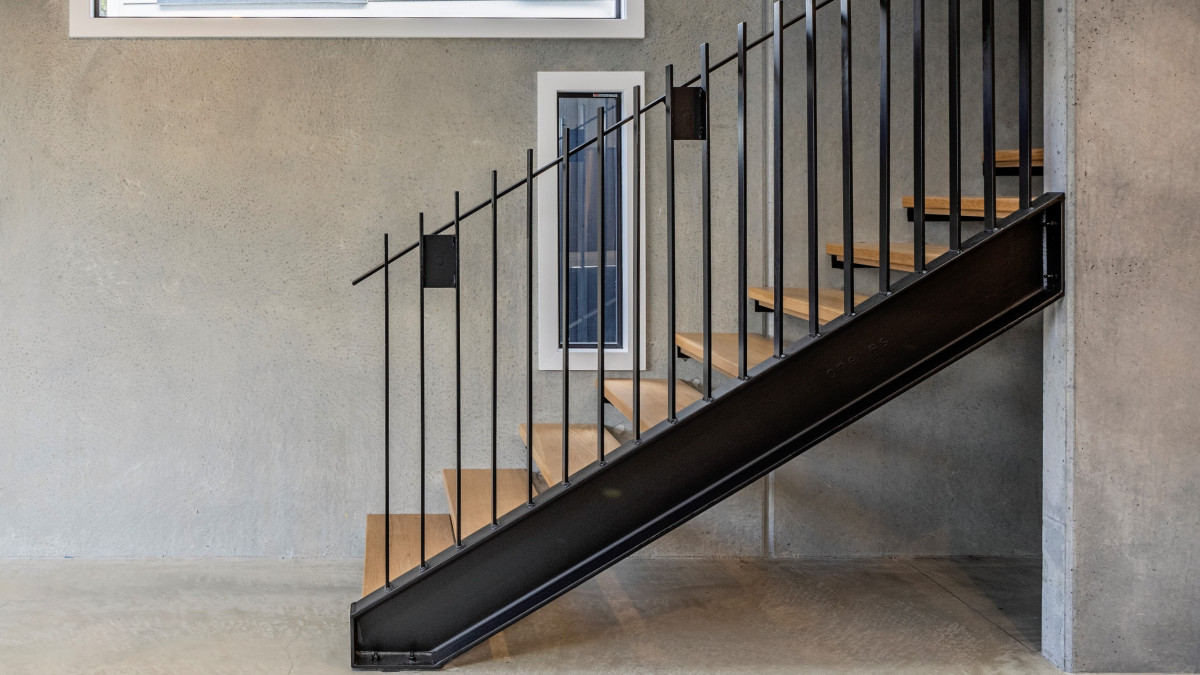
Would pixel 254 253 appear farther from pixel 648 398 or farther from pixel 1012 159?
pixel 1012 159

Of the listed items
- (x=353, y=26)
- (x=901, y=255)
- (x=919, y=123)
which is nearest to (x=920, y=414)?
(x=901, y=255)

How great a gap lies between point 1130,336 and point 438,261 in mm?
1967

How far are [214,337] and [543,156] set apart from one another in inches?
58.4

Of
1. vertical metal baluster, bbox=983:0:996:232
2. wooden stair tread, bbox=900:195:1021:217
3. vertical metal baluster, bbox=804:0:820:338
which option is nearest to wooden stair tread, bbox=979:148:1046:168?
wooden stair tread, bbox=900:195:1021:217

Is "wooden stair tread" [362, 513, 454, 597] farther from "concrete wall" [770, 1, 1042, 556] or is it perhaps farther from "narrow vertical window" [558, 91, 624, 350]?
"concrete wall" [770, 1, 1042, 556]

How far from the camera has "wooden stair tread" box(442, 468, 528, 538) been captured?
9.58 ft

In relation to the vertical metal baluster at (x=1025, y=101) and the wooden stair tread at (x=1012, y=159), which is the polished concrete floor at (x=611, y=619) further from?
the wooden stair tread at (x=1012, y=159)

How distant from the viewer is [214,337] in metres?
3.74

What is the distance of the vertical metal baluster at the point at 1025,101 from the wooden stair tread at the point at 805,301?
0.52 meters

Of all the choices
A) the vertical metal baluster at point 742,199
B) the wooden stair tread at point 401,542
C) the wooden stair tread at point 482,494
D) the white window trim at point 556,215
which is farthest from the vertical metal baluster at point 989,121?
the wooden stair tread at point 401,542

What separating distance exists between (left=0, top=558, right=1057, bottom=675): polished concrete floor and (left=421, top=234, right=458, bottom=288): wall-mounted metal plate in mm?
1106

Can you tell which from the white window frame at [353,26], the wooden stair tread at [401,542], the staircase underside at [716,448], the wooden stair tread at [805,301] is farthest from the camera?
the white window frame at [353,26]

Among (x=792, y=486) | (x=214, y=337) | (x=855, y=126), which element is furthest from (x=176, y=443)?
(x=855, y=126)

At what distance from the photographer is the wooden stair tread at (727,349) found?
2.87m
